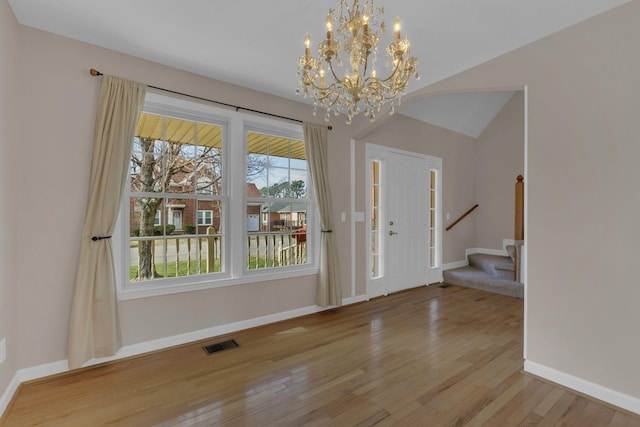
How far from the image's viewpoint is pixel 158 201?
289 cm

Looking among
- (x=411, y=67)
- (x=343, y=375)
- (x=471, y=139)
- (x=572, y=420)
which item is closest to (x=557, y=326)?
(x=572, y=420)

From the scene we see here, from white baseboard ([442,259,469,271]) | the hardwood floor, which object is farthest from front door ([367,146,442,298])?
the hardwood floor

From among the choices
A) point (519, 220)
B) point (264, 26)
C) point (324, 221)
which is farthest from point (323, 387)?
point (519, 220)

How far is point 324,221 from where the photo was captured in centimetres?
376

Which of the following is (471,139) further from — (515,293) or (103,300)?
(103,300)

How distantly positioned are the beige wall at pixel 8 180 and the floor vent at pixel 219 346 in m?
1.32

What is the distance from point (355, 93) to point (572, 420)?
7.93 ft

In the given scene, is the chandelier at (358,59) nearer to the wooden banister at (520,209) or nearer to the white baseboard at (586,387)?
the white baseboard at (586,387)

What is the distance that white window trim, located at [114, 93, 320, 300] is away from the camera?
266 centimetres

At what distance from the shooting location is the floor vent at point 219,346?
2.74 metres

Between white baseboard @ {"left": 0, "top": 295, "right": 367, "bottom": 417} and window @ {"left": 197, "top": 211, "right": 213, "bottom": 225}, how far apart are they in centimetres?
110

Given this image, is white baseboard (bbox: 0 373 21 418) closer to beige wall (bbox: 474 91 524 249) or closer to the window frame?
the window frame

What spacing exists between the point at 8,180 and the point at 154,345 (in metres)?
1.72

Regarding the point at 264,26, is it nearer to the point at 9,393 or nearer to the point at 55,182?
the point at 55,182
